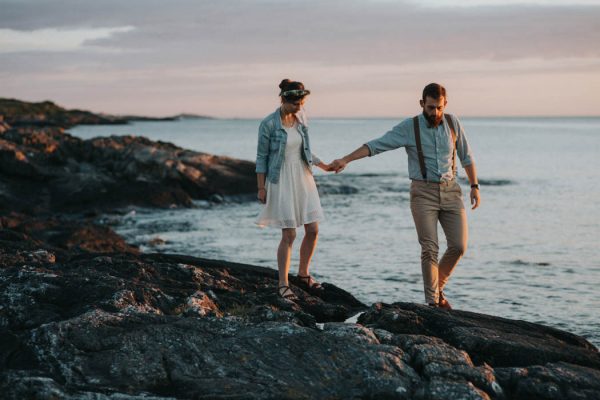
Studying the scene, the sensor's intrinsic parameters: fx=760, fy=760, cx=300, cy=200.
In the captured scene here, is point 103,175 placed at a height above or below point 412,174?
below

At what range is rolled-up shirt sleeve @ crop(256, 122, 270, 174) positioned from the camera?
912 centimetres

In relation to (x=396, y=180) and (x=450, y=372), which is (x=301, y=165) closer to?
(x=450, y=372)

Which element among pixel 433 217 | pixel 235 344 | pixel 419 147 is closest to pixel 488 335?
pixel 433 217

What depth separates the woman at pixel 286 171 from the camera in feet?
29.8

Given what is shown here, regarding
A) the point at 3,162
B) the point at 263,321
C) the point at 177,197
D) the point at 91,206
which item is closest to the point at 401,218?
the point at 177,197

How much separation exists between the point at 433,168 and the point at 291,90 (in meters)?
1.93

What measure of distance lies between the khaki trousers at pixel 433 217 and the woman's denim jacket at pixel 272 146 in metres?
1.54

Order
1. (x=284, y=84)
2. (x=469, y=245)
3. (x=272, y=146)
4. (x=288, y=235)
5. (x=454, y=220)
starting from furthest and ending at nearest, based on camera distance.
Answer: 1. (x=469, y=245)
2. (x=288, y=235)
3. (x=272, y=146)
4. (x=284, y=84)
5. (x=454, y=220)

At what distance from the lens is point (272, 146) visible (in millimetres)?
9133

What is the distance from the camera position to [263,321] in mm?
7371

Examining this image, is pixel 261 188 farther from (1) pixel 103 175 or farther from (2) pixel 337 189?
(2) pixel 337 189

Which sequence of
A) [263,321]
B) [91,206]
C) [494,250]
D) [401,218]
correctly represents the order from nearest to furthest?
[263,321], [494,250], [401,218], [91,206]

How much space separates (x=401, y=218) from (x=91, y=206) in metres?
10.1

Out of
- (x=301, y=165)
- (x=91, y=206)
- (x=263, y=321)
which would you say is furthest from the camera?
(x=91, y=206)
